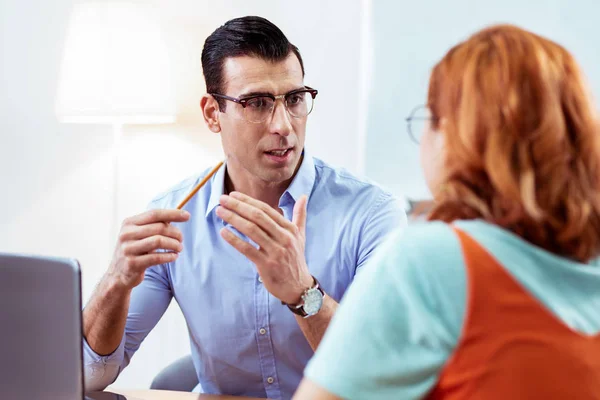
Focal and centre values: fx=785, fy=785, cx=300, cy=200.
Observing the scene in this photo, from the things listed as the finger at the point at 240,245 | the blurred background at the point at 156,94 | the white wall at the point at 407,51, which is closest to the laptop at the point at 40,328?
the finger at the point at 240,245

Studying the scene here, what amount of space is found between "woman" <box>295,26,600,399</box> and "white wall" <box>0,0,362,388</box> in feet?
6.36

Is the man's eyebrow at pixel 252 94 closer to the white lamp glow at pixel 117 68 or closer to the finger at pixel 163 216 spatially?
the finger at pixel 163 216

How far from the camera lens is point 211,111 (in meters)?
2.00

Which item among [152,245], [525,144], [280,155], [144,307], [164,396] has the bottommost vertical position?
[164,396]

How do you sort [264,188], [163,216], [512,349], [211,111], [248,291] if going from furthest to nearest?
[211,111] < [264,188] < [248,291] < [163,216] < [512,349]

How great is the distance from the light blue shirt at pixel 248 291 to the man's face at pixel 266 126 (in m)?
0.07

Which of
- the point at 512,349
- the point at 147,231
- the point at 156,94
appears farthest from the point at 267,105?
the point at 512,349

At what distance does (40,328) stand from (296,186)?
0.82 meters

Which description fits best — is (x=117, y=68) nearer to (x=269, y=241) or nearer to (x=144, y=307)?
(x=144, y=307)

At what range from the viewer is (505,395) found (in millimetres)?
804

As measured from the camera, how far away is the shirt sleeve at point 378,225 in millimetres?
1759

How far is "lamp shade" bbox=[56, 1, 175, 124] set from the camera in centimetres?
253

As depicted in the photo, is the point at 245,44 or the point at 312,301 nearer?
the point at 312,301

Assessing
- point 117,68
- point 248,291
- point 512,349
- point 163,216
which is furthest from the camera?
point 117,68
